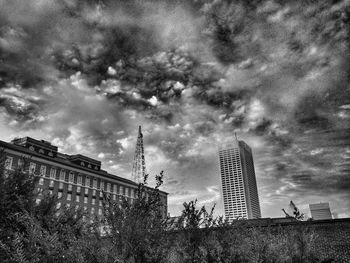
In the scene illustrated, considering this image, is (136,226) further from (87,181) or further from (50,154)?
(87,181)

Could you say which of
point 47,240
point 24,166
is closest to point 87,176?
point 24,166

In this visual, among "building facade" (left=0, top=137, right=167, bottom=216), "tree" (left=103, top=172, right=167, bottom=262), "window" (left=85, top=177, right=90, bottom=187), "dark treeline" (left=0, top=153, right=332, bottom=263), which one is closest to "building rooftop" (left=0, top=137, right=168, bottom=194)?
"building facade" (left=0, top=137, right=167, bottom=216)

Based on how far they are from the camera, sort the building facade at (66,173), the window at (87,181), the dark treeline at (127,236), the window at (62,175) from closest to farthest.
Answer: the dark treeline at (127,236), the building facade at (66,173), the window at (62,175), the window at (87,181)

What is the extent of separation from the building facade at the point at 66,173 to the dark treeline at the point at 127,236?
40670mm

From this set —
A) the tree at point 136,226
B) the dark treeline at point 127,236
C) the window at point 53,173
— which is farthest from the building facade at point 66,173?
the tree at point 136,226

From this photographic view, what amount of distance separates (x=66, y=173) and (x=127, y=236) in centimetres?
6152

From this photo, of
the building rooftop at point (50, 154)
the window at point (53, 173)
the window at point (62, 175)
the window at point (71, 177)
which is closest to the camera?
the building rooftop at point (50, 154)

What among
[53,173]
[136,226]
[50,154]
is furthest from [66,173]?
[136,226]

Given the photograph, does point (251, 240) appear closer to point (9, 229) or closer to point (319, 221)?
point (319, 221)

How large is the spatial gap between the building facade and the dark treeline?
40670mm

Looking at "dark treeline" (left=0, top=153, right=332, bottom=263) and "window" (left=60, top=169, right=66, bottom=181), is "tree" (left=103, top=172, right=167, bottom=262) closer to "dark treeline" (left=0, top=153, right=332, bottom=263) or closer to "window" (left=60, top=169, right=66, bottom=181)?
"dark treeline" (left=0, top=153, right=332, bottom=263)

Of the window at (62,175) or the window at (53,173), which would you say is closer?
the window at (53,173)

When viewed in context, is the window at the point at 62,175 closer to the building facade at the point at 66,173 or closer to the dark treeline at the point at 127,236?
the building facade at the point at 66,173

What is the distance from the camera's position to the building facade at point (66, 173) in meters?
56.7
